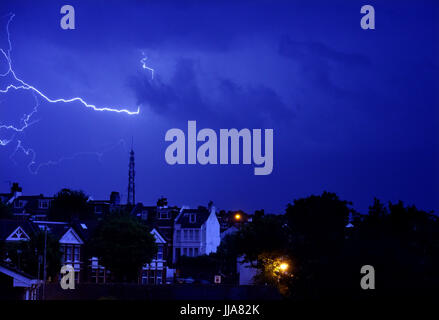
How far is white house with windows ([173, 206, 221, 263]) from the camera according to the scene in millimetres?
61156

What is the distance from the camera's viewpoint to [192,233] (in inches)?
2426

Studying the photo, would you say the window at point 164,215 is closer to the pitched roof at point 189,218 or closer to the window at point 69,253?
the pitched roof at point 189,218

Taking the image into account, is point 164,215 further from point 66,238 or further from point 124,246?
point 124,246

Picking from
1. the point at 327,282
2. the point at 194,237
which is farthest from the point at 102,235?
the point at 327,282

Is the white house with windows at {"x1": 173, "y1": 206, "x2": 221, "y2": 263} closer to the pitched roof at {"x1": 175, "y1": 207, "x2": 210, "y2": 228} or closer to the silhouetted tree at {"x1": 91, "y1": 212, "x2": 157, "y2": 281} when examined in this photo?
the pitched roof at {"x1": 175, "y1": 207, "x2": 210, "y2": 228}

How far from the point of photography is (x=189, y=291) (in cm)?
1980

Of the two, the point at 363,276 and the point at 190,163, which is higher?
the point at 190,163

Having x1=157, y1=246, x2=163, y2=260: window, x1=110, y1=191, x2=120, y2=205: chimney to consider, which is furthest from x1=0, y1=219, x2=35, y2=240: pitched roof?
x1=110, y1=191, x2=120, y2=205: chimney

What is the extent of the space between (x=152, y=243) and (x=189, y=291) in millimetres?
22162

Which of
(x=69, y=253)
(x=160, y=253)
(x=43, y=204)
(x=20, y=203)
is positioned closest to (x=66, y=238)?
(x=69, y=253)

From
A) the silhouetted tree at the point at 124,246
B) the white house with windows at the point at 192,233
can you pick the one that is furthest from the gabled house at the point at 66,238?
the white house with windows at the point at 192,233

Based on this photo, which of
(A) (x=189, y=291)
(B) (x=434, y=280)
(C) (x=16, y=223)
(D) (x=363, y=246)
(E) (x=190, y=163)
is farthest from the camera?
(C) (x=16, y=223)

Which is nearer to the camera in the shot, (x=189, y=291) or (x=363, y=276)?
(x=363, y=276)
